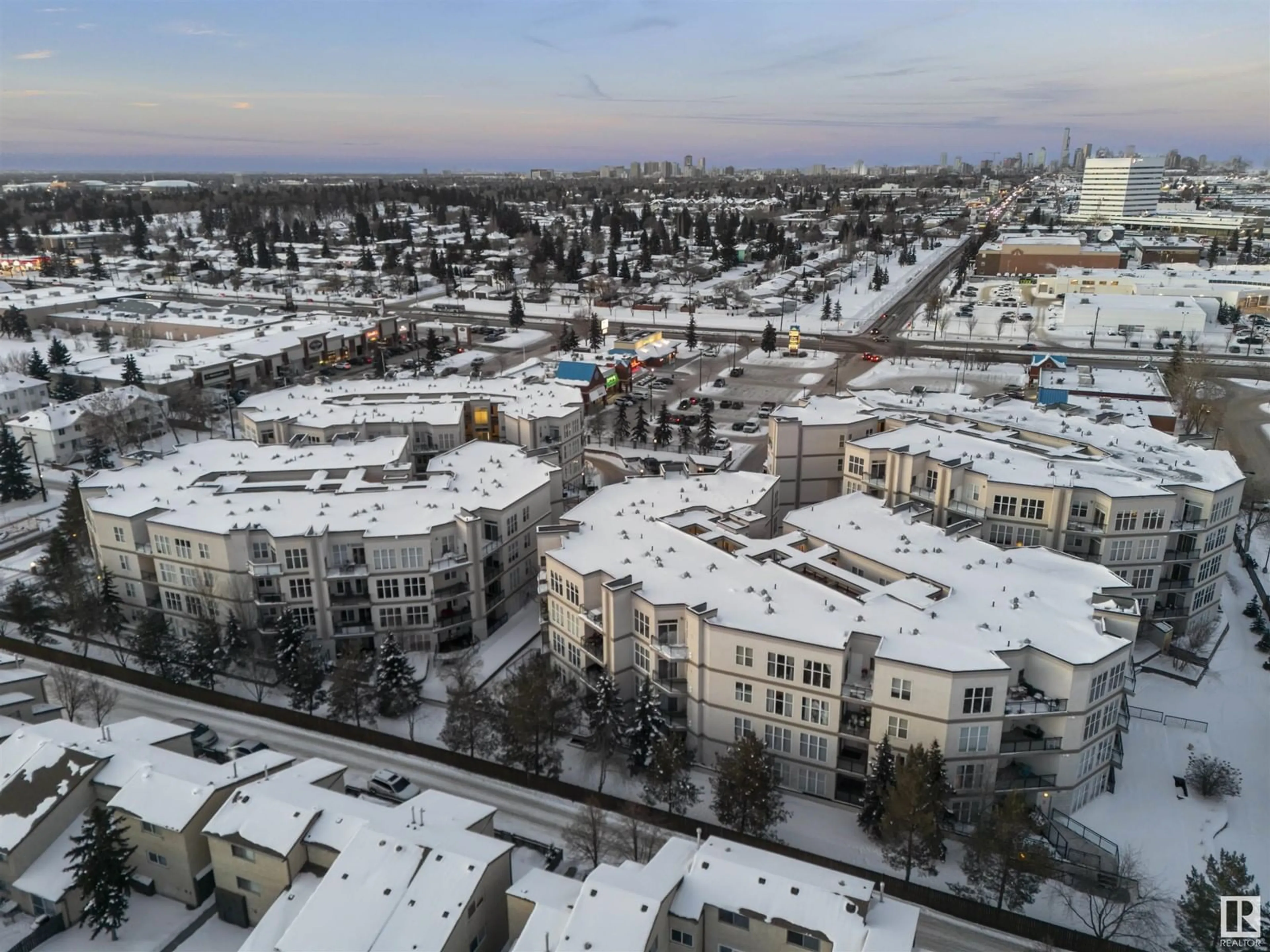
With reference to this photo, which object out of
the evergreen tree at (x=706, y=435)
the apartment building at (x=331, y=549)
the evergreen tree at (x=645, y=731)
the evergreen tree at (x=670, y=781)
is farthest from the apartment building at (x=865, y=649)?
the evergreen tree at (x=706, y=435)

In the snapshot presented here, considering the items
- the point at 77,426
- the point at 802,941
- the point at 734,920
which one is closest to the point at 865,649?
the point at 802,941

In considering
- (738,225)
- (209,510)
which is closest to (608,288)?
(738,225)

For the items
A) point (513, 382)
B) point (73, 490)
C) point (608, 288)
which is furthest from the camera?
point (608, 288)

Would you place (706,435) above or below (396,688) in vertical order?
above

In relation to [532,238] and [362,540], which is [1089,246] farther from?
[362,540]

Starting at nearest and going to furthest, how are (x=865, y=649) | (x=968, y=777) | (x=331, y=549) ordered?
(x=968, y=777), (x=865, y=649), (x=331, y=549)

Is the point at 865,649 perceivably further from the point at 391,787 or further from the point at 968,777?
the point at 391,787
